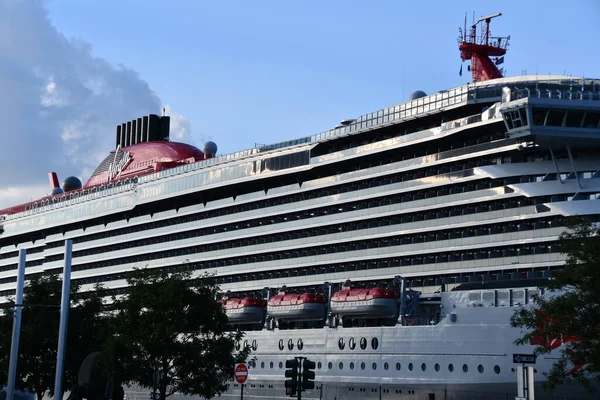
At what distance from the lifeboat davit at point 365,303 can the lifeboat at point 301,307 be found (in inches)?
73.0

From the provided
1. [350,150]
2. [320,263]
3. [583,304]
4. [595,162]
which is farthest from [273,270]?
[583,304]

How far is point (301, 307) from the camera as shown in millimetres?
57125

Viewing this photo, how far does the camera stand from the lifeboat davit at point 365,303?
5244 cm

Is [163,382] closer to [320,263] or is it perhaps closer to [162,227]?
[320,263]

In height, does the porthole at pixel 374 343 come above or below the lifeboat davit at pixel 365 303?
below

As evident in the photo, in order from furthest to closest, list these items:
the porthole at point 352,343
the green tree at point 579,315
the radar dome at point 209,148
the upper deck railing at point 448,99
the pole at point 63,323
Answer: the radar dome at point 209,148, the porthole at point 352,343, the upper deck railing at point 448,99, the pole at point 63,323, the green tree at point 579,315

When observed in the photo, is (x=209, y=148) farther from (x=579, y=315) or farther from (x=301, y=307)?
(x=579, y=315)

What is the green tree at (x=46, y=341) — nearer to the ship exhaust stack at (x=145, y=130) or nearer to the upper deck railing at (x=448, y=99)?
the upper deck railing at (x=448, y=99)

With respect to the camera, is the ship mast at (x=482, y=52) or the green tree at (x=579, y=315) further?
the ship mast at (x=482, y=52)

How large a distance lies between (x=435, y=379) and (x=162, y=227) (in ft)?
117

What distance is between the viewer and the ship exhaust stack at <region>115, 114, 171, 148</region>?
323 ft

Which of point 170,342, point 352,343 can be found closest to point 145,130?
point 352,343

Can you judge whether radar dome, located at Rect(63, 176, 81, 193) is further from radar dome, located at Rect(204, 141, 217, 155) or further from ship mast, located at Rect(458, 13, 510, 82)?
ship mast, located at Rect(458, 13, 510, 82)

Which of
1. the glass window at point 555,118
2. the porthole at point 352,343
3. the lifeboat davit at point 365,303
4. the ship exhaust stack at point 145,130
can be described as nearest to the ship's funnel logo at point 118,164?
the ship exhaust stack at point 145,130
